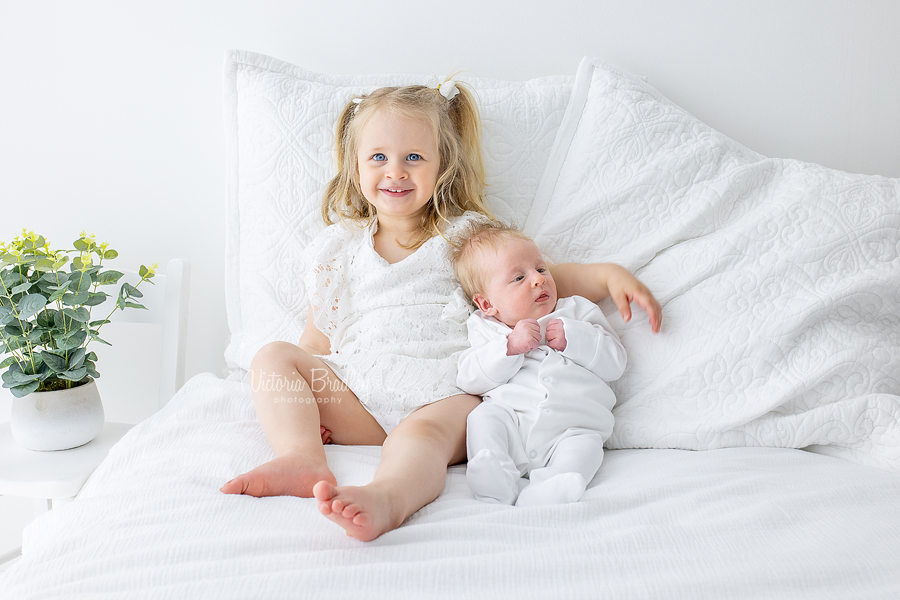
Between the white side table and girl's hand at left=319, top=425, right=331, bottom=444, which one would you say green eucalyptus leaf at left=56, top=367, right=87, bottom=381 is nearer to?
the white side table

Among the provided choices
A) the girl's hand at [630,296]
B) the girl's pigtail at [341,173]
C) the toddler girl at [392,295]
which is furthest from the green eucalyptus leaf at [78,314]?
the girl's hand at [630,296]

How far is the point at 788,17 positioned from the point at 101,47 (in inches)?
60.3

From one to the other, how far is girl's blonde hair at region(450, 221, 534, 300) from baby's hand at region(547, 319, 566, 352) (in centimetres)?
15

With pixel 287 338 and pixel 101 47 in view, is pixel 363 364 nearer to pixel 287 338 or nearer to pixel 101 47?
pixel 287 338

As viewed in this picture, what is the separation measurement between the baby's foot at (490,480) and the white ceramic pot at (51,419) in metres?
0.75

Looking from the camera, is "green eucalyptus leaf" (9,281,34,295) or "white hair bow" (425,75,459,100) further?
"white hair bow" (425,75,459,100)

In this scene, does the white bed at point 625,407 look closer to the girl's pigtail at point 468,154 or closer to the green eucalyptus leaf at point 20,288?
the girl's pigtail at point 468,154

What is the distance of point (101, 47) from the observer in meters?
1.40

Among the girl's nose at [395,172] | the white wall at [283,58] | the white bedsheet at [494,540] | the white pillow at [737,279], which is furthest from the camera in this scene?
the white wall at [283,58]

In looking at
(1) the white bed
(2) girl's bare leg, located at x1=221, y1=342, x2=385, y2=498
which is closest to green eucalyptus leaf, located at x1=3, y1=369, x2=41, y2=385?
(1) the white bed

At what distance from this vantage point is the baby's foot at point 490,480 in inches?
31.5

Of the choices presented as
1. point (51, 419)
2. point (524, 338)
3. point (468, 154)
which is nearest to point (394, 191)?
point (468, 154)

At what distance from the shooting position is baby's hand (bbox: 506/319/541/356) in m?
0.94

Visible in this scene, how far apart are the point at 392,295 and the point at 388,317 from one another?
0.16 ft
